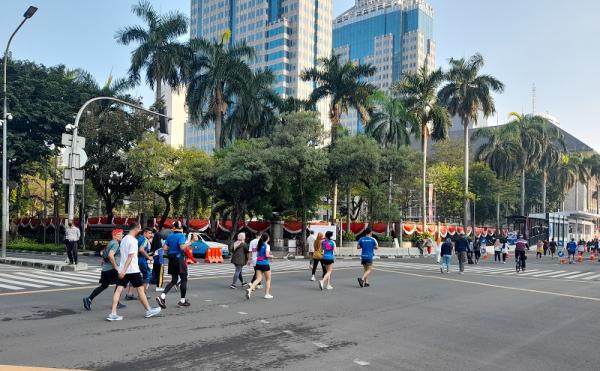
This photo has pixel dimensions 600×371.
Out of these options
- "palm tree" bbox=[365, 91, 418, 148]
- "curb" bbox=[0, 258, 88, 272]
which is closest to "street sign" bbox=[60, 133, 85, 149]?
"curb" bbox=[0, 258, 88, 272]

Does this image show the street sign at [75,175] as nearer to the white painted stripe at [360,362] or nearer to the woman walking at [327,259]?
the woman walking at [327,259]

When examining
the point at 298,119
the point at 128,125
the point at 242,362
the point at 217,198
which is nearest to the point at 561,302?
the point at 242,362

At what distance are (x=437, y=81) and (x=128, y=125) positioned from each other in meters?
26.5

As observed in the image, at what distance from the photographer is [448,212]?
221 ft

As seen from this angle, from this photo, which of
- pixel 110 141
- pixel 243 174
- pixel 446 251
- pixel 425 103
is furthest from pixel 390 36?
pixel 446 251

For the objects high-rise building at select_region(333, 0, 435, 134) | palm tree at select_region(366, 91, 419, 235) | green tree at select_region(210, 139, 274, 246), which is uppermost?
high-rise building at select_region(333, 0, 435, 134)

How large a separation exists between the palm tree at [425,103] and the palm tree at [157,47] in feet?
62.9

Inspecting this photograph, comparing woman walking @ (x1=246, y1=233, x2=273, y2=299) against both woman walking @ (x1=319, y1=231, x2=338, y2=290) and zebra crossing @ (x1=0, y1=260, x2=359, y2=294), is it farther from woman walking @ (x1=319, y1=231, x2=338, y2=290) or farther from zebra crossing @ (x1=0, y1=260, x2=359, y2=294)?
zebra crossing @ (x1=0, y1=260, x2=359, y2=294)

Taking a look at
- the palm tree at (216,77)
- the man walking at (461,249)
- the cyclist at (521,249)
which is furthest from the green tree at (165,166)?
the cyclist at (521,249)

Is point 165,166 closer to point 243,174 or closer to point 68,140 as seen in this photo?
point 243,174

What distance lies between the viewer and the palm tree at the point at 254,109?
4341cm

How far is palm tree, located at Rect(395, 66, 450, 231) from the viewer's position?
46062 mm

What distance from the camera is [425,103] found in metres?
46.3

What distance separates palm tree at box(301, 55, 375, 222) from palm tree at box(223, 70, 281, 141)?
4.45 meters
